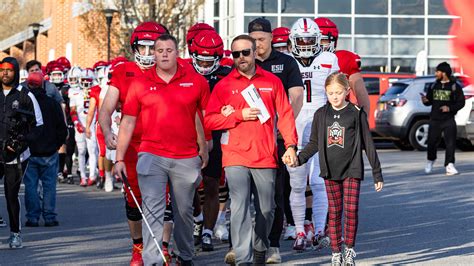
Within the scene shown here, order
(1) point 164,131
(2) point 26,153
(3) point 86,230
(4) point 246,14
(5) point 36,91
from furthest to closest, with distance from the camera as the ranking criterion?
(4) point 246,14 < (5) point 36,91 < (3) point 86,230 < (2) point 26,153 < (1) point 164,131

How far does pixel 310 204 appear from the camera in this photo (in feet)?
36.0

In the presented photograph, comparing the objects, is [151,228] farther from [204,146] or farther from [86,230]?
[86,230]

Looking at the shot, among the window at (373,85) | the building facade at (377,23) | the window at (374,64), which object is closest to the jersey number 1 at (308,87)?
the window at (373,85)

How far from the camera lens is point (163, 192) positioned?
26.1 ft

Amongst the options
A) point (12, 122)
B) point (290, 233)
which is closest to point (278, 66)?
point (290, 233)

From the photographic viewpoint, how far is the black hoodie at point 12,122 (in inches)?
421

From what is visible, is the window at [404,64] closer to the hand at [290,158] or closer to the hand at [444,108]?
the hand at [444,108]

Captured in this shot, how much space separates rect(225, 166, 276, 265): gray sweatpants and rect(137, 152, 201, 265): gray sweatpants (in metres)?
0.29

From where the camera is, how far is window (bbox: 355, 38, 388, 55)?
42438 mm

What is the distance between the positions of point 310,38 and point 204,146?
2.39 m

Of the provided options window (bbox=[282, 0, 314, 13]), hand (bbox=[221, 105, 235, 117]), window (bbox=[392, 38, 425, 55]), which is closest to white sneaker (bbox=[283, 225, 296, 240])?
hand (bbox=[221, 105, 235, 117])

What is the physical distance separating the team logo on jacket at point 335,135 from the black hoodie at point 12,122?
3.28 meters

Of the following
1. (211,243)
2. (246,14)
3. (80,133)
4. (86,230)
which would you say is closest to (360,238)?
(211,243)

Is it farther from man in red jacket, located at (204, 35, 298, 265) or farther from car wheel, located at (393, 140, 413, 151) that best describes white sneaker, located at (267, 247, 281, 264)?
car wheel, located at (393, 140, 413, 151)
